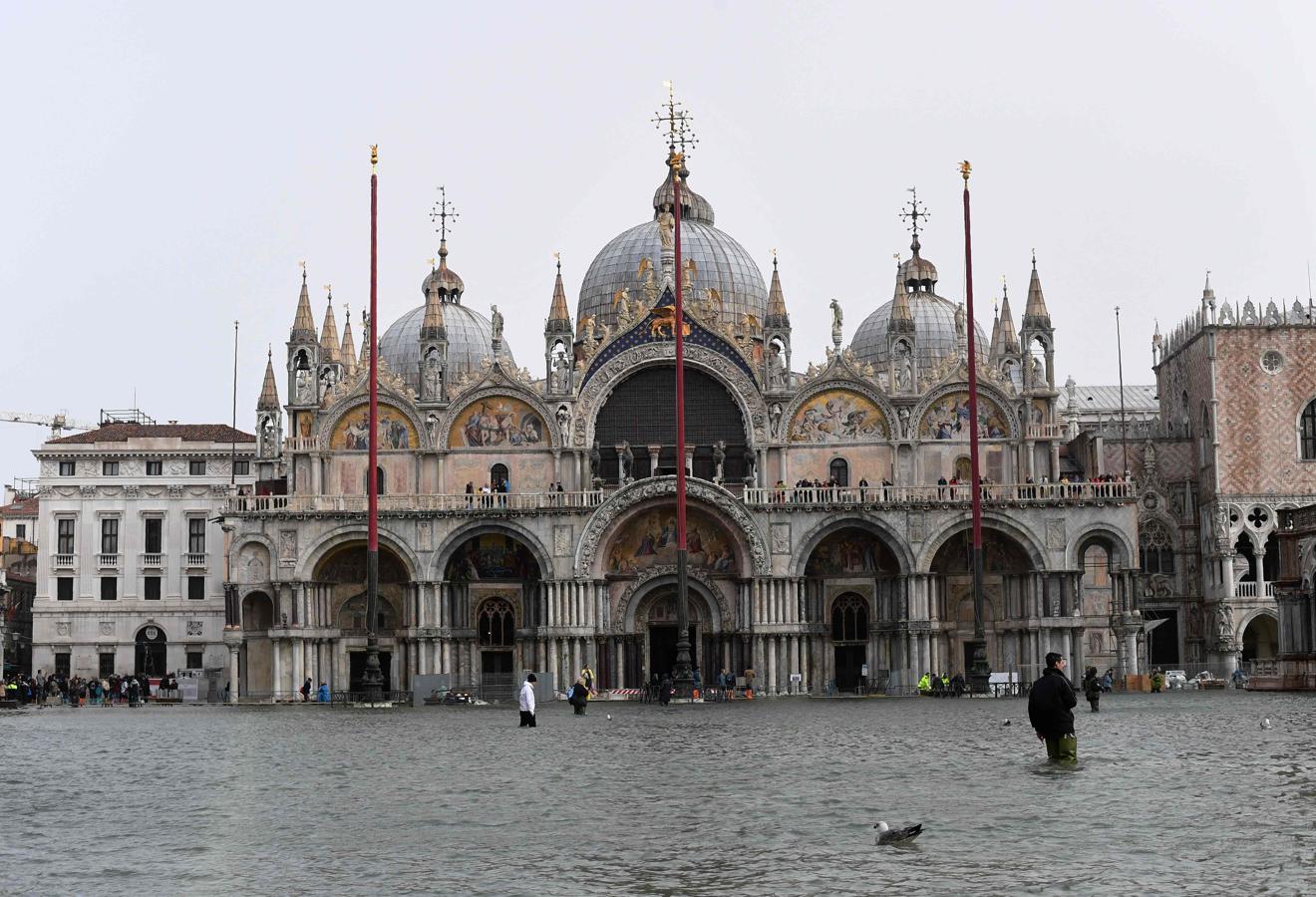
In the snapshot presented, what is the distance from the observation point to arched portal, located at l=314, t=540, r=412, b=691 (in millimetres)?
67625

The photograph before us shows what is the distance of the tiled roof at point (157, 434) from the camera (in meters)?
86.0

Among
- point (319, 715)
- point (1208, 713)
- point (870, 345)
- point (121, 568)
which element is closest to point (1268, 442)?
point (870, 345)

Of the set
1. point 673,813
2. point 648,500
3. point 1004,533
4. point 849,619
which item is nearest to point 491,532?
point 648,500

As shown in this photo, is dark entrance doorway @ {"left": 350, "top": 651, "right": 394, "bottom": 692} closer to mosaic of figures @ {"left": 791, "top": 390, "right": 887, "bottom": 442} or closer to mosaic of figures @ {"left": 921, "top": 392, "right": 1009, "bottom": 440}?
mosaic of figures @ {"left": 791, "top": 390, "right": 887, "bottom": 442}

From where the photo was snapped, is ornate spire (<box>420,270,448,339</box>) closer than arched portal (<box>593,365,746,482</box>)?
No

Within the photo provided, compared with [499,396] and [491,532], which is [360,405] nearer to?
[499,396]

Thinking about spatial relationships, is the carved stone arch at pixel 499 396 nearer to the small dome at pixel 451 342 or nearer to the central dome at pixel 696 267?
the central dome at pixel 696 267

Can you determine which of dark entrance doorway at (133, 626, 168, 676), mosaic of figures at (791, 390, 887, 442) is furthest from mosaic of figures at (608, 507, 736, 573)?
dark entrance doorway at (133, 626, 168, 676)

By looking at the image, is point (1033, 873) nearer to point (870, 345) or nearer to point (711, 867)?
point (711, 867)

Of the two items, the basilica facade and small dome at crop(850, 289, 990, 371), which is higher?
small dome at crop(850, 289, 990, 371)

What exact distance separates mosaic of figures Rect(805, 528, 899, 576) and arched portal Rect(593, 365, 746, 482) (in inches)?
176

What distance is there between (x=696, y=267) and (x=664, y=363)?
→ 10.7m

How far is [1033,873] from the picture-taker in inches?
528

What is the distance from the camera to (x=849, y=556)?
67125 mm
